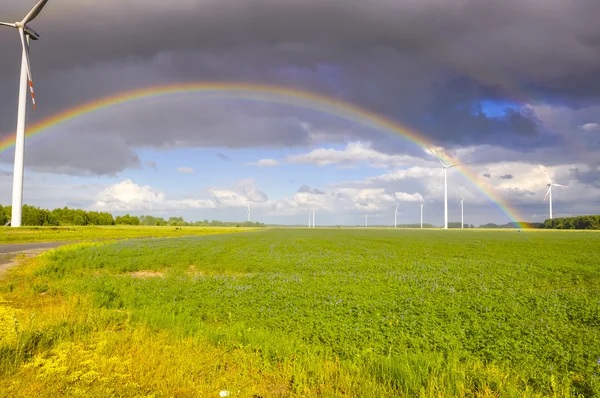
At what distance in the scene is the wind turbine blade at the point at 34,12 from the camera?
65938 millimetres

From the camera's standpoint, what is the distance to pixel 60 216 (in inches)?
6417

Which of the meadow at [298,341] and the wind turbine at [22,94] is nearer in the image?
the meadow at [298,341]

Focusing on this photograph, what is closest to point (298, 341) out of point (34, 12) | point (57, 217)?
point (34, 12)

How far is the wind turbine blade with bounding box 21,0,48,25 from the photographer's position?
216ft

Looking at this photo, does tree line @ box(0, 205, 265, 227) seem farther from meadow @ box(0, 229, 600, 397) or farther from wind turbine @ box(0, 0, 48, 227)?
meadow @ box(0, 229, 600, 397)

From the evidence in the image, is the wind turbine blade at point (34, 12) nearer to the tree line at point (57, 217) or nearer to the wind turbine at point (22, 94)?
the wind turbine at point (22, 94)

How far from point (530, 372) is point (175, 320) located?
33.2 ft

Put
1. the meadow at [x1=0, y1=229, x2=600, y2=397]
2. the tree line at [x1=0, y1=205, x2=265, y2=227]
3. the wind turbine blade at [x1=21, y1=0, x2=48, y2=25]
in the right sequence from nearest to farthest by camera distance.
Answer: the meadow at [x1=0, y1=229, x2=600, y2=397], the wind turbine blade at [x1=21, y1=0, x2=48, y2=25], the tree line at [x1=0, y1=205, x2=265, y2=227]

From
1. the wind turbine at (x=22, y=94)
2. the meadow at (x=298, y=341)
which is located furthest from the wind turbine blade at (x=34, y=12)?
the meadow at (x=298, y=341)

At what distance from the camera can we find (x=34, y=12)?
2667 inches

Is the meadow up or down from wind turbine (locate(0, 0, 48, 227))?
down

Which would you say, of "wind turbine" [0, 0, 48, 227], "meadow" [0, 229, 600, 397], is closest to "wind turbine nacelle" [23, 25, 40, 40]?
"wind turbine" [0, 0, 48, 227]

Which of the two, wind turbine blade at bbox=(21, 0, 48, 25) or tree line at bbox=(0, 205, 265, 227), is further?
tree line at bbox=(0, 205, 265, 227)

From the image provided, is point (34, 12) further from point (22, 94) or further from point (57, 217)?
point (57, 217)
